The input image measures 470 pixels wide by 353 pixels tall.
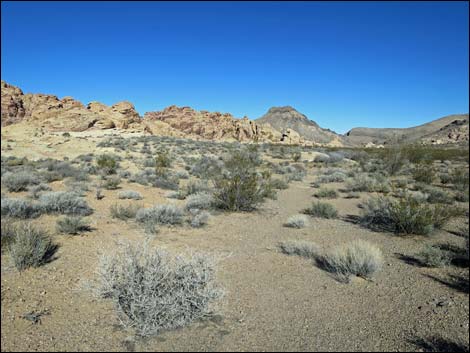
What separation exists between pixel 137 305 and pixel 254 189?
278 inches

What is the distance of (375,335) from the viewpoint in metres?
3.60

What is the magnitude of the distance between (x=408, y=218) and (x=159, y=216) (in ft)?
20.9

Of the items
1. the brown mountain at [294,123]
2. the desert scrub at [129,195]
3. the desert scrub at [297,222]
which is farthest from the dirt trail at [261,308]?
the brown mountain at [294,123]

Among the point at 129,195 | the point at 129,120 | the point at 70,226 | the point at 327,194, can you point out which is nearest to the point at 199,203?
the point at 129,195

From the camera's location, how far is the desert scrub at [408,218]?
7551 millimetres

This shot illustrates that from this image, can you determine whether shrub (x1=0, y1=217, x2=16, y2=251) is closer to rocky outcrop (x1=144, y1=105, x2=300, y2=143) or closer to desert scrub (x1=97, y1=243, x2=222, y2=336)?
desert scrub (x1=97, y1=243, x2=222, y2=336)

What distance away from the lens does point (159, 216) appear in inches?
318

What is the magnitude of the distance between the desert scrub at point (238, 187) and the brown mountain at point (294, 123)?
329 feet

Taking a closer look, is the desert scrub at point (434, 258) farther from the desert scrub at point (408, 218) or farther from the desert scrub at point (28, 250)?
the desert scrub at point (28, 250)

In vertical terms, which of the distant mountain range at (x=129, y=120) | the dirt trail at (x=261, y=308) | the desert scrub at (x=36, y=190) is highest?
the distant mountain range at (x=129, y=120)

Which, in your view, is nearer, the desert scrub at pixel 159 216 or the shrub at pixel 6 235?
the shrub at pixel 6 235

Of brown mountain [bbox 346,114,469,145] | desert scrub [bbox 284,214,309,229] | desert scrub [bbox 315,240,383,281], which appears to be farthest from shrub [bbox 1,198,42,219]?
brown mountain [bbox 346,114,469,145]

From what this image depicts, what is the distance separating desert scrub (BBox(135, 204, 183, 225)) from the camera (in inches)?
Answer: 314

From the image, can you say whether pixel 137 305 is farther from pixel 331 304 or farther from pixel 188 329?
pixel 331 304
